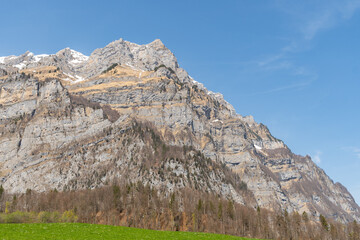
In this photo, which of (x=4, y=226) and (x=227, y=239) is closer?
(x=4, y=226)

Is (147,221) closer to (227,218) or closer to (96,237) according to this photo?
(227,218)

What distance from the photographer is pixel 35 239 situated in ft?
111

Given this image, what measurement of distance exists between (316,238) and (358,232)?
2078cm

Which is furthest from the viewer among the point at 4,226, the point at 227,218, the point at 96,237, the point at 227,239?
the point at 227,218

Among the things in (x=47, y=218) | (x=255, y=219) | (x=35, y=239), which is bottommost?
(x=35, y=239)

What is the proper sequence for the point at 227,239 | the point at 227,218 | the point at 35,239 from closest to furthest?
the point at 35,239 < the point at 227,239 < the point at 227,218

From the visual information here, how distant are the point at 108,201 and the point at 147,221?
36.9m

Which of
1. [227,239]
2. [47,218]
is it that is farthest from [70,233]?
[47,218]

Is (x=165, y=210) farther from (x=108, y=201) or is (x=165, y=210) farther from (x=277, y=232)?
(x=277, y=232)

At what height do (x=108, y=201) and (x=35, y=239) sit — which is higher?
(x=108, y=201)

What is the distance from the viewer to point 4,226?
136ft

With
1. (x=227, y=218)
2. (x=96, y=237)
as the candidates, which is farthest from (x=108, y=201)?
(x=96, y=237)

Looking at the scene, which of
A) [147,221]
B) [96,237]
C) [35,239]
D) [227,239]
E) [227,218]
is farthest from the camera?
[227,218]

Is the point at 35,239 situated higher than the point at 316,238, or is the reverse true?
the point at 316,238
